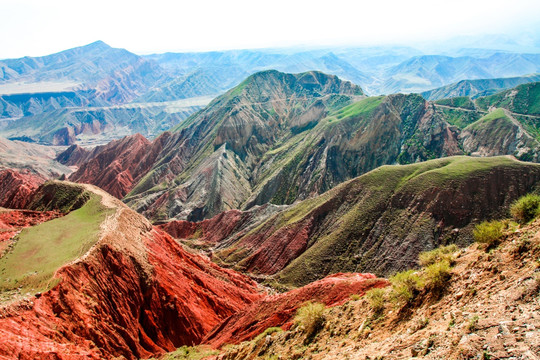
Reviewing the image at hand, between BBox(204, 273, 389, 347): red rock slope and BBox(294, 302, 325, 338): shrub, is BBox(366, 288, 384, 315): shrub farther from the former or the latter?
BBox(204, 273, 389, 347): red rock slope

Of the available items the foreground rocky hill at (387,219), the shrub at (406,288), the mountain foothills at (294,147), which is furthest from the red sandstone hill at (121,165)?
the shrub at (406,288)

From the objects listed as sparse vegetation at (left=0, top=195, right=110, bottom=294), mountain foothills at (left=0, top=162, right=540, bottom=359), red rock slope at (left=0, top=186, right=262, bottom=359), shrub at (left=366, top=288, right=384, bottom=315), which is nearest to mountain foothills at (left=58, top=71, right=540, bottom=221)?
mountain foothills at (left=0, top=162, right=540, bottom=359)

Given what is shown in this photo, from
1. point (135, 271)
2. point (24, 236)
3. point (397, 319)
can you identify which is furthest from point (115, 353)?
point (397, 319)

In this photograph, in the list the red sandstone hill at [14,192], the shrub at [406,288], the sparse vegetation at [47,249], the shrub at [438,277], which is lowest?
the red sandstone hill at [14,192]

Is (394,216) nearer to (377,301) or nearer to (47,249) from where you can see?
(377,301)

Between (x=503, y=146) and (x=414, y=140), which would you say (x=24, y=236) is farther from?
(x=503, y=146)

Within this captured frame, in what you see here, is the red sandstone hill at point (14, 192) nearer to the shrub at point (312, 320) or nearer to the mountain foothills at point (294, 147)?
the mountain foothills at point (294, 147)
